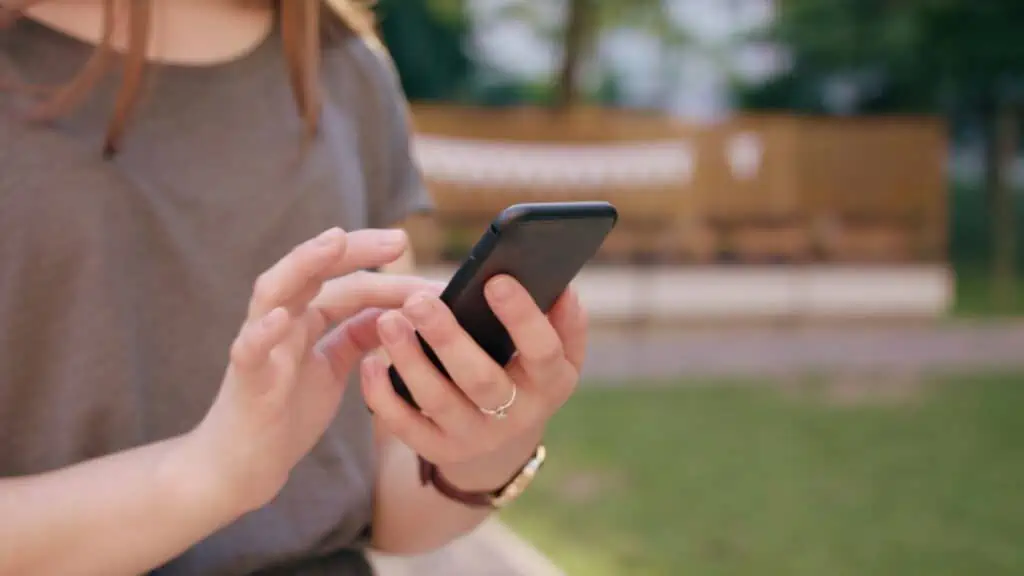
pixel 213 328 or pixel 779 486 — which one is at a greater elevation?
pixel 213 328

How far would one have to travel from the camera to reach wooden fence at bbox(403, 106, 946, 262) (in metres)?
7.04

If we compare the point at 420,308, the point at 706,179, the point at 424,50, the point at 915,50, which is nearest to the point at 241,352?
the point at 420,308

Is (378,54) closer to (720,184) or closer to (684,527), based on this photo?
(684,527)

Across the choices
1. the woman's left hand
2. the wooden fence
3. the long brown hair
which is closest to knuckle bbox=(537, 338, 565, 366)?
the woman's left hand

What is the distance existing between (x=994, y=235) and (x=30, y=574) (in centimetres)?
983

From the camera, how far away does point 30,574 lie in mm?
815

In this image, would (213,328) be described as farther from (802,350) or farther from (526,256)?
(802,350)

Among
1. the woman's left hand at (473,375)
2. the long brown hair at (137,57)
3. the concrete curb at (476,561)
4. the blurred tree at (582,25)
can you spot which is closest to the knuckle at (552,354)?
the woman's left hand at (473,375)

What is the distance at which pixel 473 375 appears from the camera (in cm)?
83

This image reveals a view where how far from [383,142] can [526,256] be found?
475mm

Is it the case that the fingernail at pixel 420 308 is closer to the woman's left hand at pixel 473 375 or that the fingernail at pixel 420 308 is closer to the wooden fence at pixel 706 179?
the woman's left hand at pixel 473 375

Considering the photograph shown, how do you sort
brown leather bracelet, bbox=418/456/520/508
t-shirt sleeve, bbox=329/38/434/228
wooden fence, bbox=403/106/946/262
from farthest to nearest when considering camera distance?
wooden fence, bbox=403/106/946/262
t-shirt sleeve, bbox=329/38/434/228
brown leather bracelet, bbox=418/456/520/508

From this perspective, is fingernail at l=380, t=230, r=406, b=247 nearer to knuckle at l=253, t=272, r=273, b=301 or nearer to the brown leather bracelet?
knuckle at l=253, t=272, r=273, b=301

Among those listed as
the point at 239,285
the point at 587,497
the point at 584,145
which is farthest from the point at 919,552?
the point at 584,145
